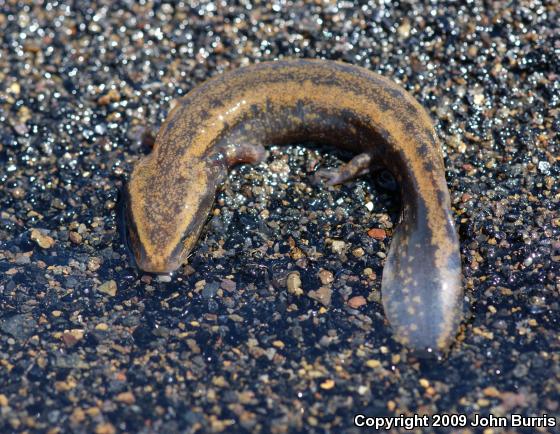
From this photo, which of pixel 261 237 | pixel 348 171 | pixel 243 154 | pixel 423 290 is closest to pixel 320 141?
A: pixel 348 171

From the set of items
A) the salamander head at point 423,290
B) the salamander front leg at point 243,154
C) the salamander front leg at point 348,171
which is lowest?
the salamander head at point 423,290

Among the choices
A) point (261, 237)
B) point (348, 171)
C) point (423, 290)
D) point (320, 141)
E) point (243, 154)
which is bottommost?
point (423, 290)

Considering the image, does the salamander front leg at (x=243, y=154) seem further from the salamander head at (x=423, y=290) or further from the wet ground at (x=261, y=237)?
the salamander head at (x=423, y=290)

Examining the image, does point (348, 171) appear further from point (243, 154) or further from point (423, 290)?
point (423, 290)

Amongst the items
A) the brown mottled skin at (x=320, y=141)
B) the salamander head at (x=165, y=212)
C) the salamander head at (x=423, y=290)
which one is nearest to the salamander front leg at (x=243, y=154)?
the brown mottled skin at (x=320, y=141)

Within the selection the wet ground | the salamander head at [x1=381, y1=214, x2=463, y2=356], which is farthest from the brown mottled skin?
the wet ground

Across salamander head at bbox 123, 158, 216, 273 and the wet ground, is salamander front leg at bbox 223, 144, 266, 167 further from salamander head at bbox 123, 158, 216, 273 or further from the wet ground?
salamander head at bbox 123, 158, 216, 273

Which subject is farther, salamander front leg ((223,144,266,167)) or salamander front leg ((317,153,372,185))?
salamander front leg ((223,144,266,167))

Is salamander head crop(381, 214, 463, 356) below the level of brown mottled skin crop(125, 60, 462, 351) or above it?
below

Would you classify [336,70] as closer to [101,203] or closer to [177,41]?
[177,41]
